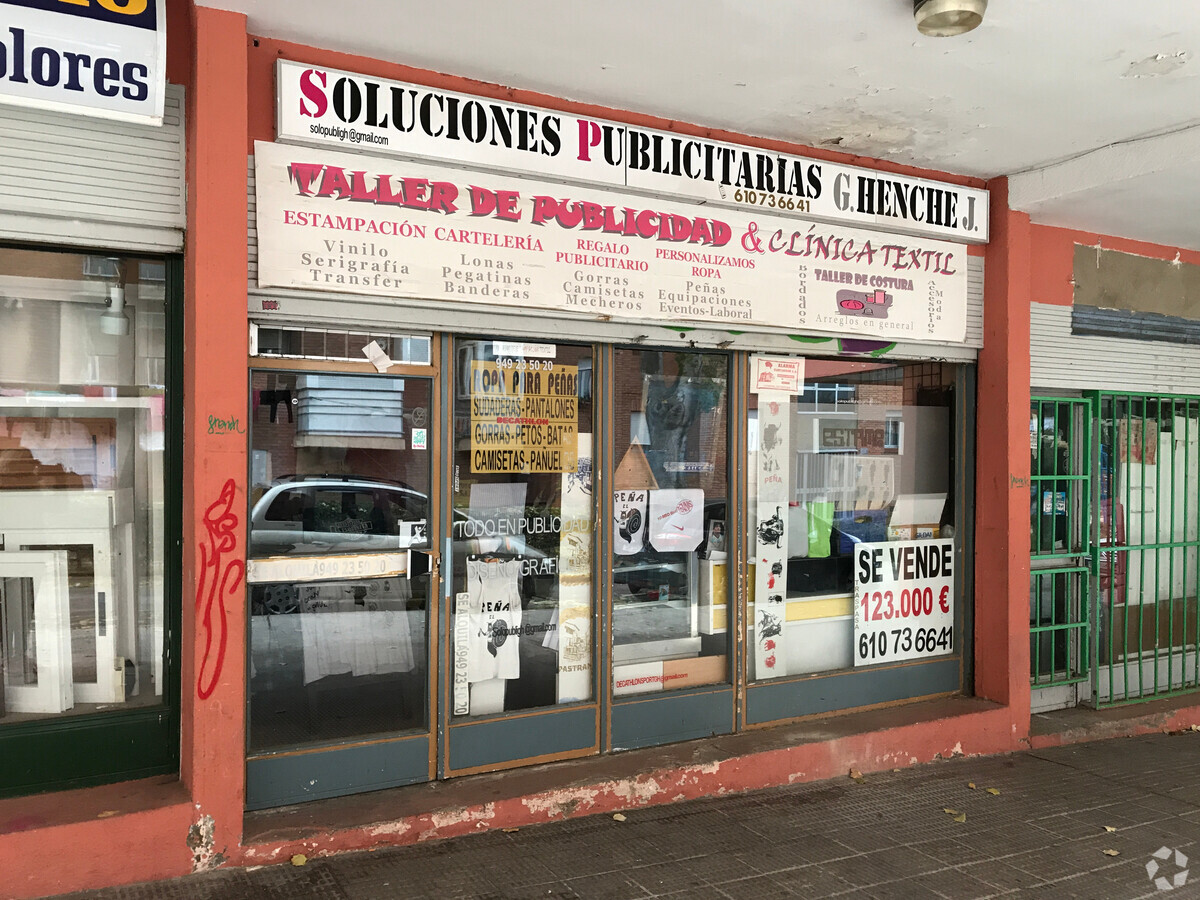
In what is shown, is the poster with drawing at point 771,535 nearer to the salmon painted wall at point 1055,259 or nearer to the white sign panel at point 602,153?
the white sign panel at point 602,153

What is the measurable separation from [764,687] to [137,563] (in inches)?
142

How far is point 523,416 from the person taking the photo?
16.4ft

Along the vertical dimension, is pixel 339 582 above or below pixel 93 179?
below

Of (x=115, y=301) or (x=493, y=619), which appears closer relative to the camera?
(x=115, y=301)

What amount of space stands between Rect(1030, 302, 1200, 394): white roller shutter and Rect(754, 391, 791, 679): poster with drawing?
6.83 feet

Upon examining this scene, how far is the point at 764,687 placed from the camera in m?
5.68

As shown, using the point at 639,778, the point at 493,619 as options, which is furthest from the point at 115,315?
the point at 639,778

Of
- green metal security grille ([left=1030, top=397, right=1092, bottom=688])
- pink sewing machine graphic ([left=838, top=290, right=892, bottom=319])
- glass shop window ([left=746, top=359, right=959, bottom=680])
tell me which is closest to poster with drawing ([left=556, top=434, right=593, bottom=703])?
glass shop window ([left=746, top=359, right=959, bottom=680])

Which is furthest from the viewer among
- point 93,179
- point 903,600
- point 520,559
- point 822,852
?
point 903,600

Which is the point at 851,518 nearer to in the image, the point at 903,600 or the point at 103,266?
the point at 903,600

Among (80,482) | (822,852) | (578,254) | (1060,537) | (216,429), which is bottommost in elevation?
(822,852)

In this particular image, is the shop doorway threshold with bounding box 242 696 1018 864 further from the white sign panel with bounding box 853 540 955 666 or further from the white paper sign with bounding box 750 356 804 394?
the white paper sign with bounding box 750 356 804 394

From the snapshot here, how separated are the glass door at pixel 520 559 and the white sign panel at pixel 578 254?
1.43ft

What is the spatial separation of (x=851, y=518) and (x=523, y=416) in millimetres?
2514
